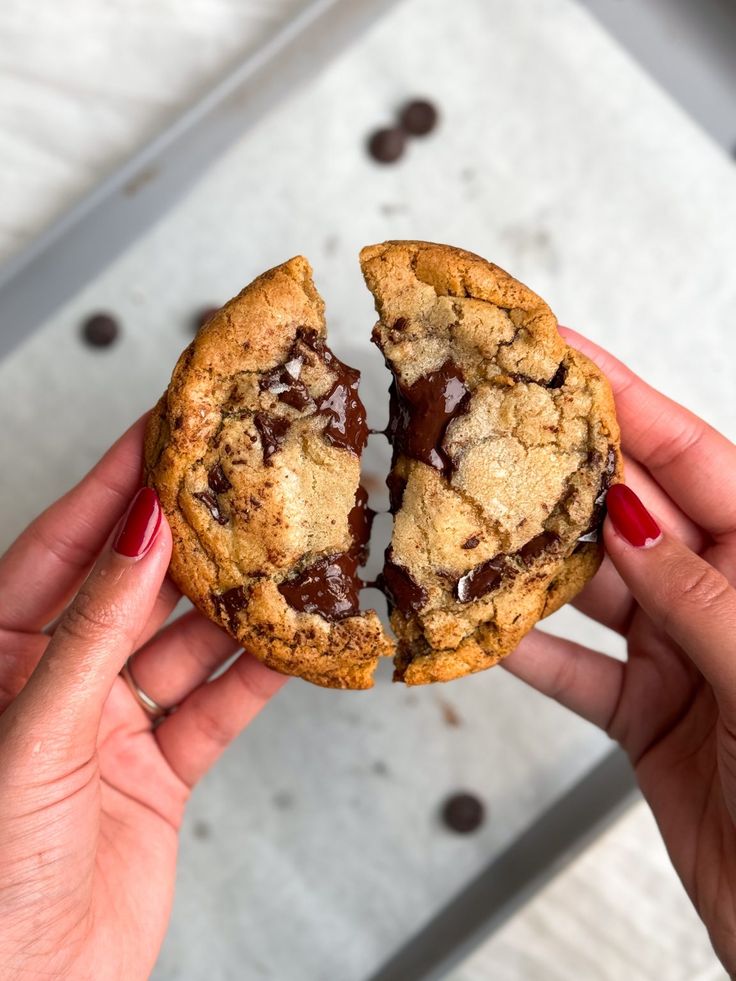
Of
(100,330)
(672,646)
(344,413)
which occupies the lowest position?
(672,646)

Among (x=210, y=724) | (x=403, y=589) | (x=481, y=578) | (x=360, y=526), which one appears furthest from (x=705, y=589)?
(x=210, y=724)

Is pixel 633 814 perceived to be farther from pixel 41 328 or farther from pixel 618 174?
pixel 41 328

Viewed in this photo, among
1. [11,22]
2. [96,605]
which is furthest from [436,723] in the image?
[11,22]

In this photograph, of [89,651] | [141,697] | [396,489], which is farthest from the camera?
[141,697]

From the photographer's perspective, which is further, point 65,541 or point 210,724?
point 210,724

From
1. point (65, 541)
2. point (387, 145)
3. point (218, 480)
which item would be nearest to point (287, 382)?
point (218, 480)

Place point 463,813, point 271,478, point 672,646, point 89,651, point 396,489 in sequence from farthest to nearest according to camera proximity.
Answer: point 463,813 → point 672,646 → point 396,489 → point 271,478 → point 89,651

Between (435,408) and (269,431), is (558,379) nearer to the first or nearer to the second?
(435,408)

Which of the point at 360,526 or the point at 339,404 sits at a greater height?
the point at 339,404

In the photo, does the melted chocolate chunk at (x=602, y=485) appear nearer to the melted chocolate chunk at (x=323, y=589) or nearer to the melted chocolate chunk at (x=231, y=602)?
the melted chocolate chunk at (x=323, y=589)
